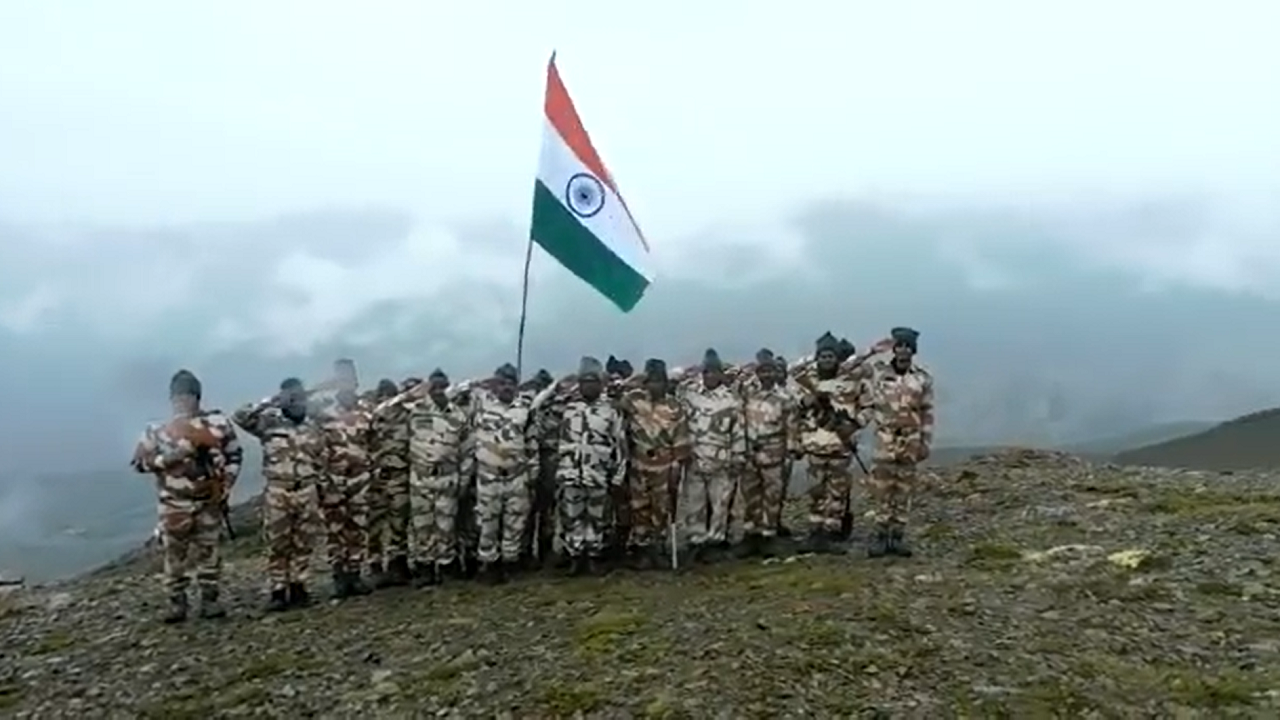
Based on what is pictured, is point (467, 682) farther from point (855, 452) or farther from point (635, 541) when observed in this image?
point (855, 452)

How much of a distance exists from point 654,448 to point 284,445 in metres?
3.81

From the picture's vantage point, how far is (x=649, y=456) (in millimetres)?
15562

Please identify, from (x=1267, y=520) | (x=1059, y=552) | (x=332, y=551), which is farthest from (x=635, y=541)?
(x=1267, y=520)

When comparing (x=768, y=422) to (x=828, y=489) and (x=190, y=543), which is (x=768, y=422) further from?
(x=190, y=543)

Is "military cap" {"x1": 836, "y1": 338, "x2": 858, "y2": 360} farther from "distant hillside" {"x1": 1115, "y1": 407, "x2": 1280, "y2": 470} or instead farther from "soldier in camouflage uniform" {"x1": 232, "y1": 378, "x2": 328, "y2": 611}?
"distant hillside" {"x1": 1115, "y1": 407, "x2": 1280, "y2": 470}

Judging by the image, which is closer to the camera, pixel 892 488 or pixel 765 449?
pixel 892 488

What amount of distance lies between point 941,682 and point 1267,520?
8.07 m

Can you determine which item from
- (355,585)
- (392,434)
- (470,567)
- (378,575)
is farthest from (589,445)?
(355,585)

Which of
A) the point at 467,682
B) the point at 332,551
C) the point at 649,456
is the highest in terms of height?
the point at 649,456

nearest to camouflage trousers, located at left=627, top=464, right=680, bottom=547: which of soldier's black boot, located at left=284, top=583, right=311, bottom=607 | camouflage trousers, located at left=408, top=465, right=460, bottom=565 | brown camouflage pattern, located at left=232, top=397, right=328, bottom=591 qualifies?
camouflage trousers, located at left=408, top=465, right=460, bottom=565

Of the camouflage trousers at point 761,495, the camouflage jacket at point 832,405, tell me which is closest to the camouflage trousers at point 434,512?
the camouflage trousers at point 761,495

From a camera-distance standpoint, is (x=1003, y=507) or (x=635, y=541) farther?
(x=1003, y=507)

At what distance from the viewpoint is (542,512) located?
15.8m

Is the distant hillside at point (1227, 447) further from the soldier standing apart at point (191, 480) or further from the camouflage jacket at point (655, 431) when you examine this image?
the soldier standing apart at point (191, 480)
